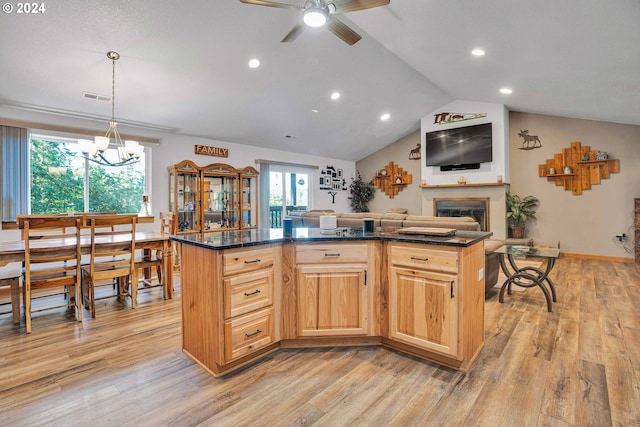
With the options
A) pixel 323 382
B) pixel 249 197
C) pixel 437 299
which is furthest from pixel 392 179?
pixel 323 382

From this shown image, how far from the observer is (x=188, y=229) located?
5492 millimetres

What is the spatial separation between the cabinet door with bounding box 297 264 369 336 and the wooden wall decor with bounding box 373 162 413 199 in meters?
6.51

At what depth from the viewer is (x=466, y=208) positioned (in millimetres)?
6973

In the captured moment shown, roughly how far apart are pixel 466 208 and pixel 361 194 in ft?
9.53

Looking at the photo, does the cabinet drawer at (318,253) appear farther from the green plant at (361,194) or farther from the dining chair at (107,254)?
the green plant at (361,194)

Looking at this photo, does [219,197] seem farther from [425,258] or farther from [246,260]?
[425,258]

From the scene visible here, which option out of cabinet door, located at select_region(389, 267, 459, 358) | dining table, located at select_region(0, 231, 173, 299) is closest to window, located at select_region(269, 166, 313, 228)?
dining table, located at select_region(0, 231, 173, 299)

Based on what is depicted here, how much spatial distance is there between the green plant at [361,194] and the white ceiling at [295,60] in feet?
10.0

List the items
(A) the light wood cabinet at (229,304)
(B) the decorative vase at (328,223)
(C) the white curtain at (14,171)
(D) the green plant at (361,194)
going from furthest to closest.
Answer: (D) the green plant at (361,194)
(C) the white curtain at (14,171)
(B) the decorative vase at (328,223)
(A) the light wood cabinet at (229,304)

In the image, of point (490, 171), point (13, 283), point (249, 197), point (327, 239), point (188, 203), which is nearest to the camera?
point (327, 239)

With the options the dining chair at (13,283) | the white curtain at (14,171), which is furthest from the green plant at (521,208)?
the white curtain at (14,171)

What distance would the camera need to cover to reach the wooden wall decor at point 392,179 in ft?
27.9

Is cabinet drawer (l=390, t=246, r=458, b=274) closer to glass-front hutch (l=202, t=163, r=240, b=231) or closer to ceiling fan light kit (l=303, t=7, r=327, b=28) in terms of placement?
ceiling fan light kit (l=303, t=7, r=327, b=28)

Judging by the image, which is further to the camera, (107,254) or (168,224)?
(168,224)
